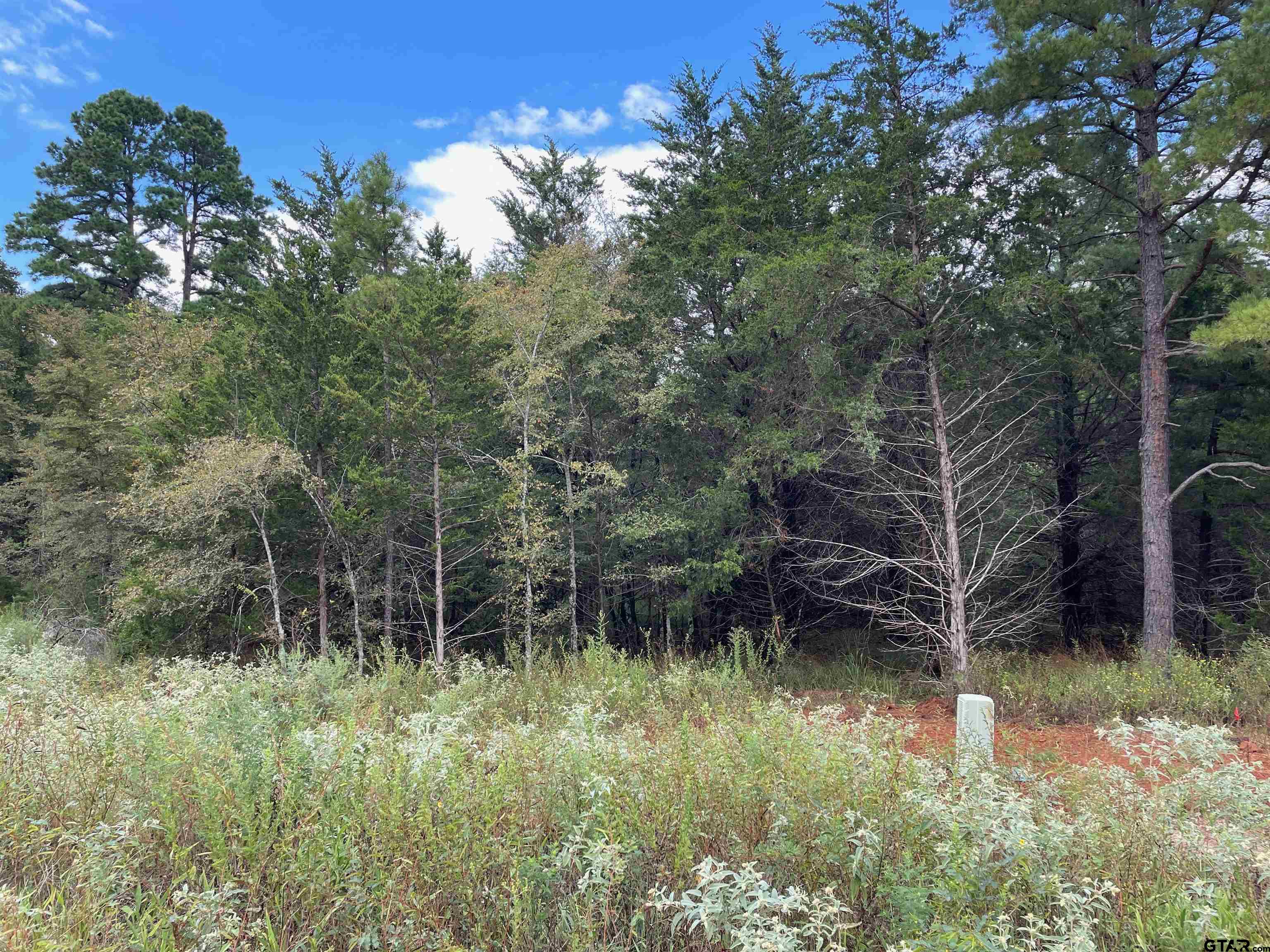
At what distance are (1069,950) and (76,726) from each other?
4790 mm

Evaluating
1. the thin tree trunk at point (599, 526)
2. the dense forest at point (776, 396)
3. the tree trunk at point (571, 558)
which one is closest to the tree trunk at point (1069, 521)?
the dense forest at point (776, 396)

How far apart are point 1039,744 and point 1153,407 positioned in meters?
6.00

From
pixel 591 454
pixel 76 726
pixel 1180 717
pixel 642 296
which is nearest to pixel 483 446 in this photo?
pixel 591 454

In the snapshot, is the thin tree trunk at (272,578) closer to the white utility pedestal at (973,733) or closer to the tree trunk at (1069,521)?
the white utility pedestal at (973,733)

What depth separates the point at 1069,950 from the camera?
1.64 m

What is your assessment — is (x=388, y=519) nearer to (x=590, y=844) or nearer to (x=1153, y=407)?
(x=590, y=844)

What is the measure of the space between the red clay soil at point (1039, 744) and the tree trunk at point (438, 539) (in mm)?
6909

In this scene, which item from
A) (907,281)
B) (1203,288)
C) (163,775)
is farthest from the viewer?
(1203,288)

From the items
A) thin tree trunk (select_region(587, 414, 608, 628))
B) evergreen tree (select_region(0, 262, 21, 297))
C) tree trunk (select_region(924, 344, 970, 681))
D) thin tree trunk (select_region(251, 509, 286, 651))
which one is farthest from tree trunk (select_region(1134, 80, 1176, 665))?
evergreen tree (select_region(0, 262, 21, 297))

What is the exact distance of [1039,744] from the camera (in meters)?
5.15

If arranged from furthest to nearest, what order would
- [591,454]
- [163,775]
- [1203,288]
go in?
[591,454] → [1203,288] → [163,775]

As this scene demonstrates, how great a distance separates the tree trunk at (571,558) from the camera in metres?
11.2

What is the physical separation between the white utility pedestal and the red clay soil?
14 cm

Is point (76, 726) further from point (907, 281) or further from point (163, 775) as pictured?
point (907, 281)
